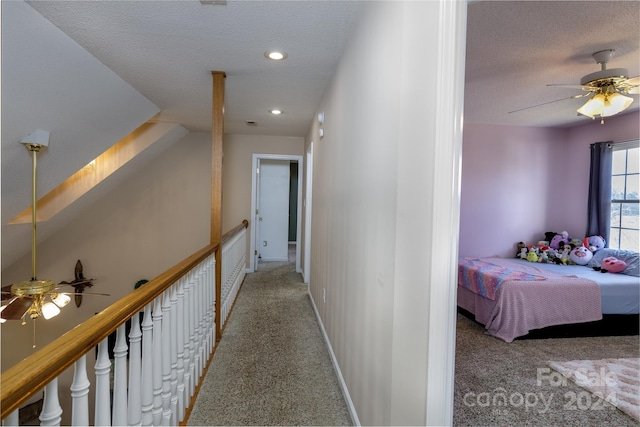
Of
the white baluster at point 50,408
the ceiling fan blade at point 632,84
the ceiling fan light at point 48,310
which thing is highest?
the ceiling fan blade at point 632,84

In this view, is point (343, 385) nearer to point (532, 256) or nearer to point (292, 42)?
point (292, 42)

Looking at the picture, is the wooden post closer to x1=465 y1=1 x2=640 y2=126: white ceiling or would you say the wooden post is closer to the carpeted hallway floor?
the carpeted hallway floor

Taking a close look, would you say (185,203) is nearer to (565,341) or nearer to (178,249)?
(178,249)

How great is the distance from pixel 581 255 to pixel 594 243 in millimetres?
308

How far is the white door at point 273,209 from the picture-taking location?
606 cm

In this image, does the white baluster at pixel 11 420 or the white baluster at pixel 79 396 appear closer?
the white baluster at pixel 11 420

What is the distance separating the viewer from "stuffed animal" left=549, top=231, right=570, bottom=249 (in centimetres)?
426

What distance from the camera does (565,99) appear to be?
3.29 metres

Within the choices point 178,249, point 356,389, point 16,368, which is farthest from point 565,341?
point 178,249

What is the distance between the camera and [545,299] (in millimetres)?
2854

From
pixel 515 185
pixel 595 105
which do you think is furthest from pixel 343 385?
pixel 515 185

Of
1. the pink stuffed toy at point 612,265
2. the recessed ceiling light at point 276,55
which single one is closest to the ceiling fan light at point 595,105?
the pink stuffed toy at point 612,265

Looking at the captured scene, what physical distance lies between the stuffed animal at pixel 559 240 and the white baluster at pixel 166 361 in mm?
4731

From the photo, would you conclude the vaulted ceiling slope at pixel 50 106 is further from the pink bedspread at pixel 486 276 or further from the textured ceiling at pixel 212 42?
the pink bedspread at pixel 486 276
